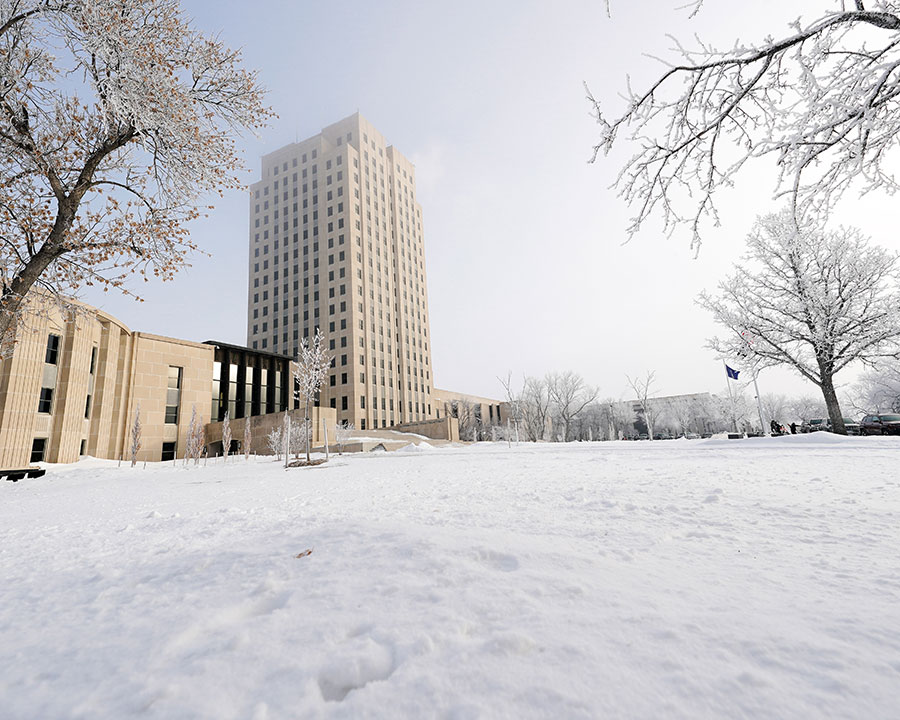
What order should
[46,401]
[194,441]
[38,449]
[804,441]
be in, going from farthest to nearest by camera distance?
[194,441], [46,401], [38,449], [804,441]

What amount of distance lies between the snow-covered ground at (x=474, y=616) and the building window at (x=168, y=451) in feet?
117

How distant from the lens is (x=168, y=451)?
34719 millimetres

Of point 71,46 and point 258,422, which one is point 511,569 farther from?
point 258,422

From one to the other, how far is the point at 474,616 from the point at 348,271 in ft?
231

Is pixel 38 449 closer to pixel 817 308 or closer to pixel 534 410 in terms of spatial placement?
pixel 817 308

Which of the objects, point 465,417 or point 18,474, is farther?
point 465,417

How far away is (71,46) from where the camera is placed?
874cm

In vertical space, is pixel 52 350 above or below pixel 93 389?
above

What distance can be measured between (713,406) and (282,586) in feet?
307

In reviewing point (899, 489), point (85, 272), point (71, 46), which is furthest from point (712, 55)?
point (85, 272)

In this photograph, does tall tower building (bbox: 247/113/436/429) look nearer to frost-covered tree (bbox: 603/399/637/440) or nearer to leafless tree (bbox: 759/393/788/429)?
frost-covered tree (bbox: 603/399/637/440)

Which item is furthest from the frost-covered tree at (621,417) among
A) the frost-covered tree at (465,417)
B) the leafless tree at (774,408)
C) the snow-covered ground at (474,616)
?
the snow-covered ground at (474,616)

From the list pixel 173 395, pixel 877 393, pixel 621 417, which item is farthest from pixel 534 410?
pixel 173 395

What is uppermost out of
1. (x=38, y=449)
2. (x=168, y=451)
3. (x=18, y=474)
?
(x=38, y=449)
